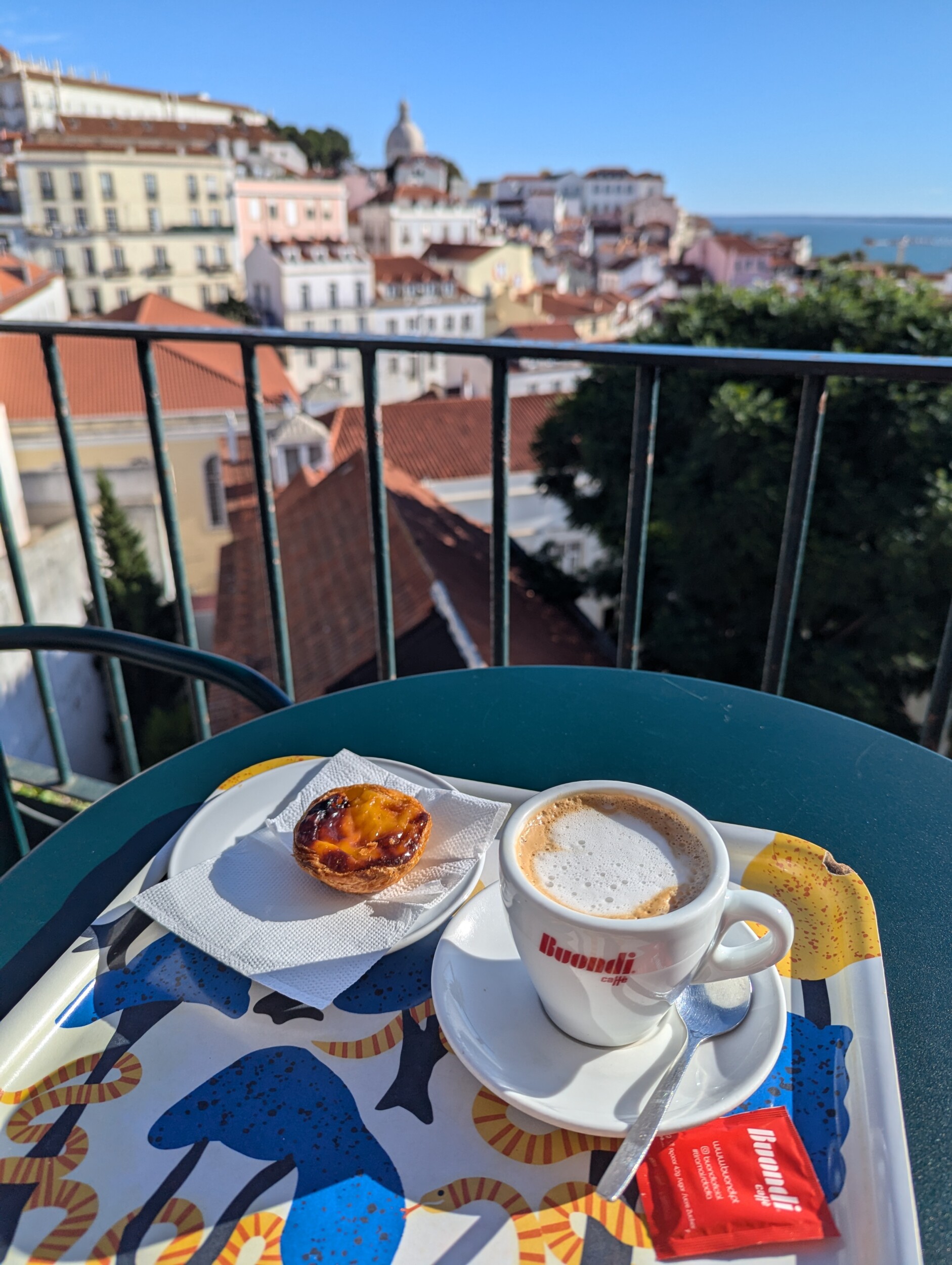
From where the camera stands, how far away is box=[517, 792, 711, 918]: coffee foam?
0.45 m

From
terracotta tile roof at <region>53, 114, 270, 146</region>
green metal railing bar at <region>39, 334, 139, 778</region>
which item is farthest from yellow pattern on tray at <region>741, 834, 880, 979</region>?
terracotta tile roof at <region>53, 114, 270, 146</region>

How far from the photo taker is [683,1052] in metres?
0.46

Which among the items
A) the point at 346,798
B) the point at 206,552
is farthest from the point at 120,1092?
the point at 206,552

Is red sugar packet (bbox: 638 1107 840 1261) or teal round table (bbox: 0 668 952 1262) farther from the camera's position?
teal round table (bbox: 0 668 952 1262)

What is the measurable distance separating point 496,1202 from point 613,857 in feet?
0.58

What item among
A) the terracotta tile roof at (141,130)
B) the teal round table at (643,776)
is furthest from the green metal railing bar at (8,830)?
the terracotta tile roof at (141,130)

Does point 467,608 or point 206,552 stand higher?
point 467,608

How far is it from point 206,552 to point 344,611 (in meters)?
9.66

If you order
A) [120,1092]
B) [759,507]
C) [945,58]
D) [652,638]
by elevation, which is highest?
[945,58]

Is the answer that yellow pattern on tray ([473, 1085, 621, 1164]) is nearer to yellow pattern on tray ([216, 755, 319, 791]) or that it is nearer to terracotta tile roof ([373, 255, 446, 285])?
yellow pattern on tray ([216, 755, 319, 791])

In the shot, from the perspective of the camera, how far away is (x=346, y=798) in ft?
2.08

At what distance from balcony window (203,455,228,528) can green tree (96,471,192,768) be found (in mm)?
3614

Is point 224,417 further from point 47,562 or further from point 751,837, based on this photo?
point 751,837

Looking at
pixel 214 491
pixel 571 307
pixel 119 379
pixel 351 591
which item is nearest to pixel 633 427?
pixel 351 591
